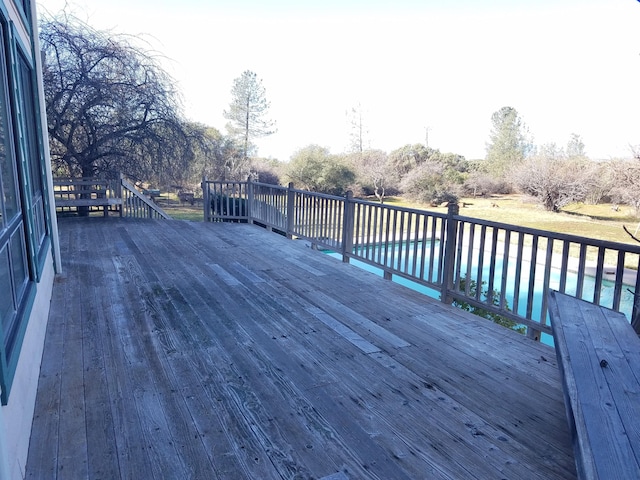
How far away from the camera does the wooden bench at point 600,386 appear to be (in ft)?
3.81

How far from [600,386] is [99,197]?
9.69 metres

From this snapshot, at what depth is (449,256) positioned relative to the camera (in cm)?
373

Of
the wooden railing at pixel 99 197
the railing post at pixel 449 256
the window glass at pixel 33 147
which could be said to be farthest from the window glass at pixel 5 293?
the wooden railing at pixel 99 197

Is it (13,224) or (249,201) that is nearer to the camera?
(13,224)

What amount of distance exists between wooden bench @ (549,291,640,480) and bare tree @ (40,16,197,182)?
33.3 ft

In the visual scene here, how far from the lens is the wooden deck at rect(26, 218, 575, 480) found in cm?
164

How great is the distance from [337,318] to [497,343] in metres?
1.17

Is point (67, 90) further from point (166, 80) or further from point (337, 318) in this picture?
point (337, 318)

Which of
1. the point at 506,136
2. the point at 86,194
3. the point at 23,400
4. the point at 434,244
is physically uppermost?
the point at 506,136

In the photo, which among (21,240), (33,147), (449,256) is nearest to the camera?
(21,240)

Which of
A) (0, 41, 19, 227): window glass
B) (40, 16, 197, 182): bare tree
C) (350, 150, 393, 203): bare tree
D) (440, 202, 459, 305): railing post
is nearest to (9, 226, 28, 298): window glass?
(0, 41, 19, 227): window glass

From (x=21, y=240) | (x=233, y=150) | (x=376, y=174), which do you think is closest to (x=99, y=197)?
(x=21, y=240)

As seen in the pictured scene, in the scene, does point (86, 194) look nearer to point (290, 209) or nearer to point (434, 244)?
point (290, 209)

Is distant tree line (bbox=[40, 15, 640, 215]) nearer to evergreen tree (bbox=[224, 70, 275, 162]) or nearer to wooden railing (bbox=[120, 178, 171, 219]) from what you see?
evergreen tree (bbox=[224, 70, 275, 162])
